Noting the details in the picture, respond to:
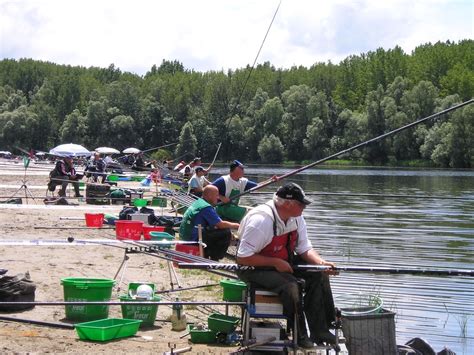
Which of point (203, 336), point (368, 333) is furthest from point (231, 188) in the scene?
point (368, 333)

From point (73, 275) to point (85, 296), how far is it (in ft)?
7.69

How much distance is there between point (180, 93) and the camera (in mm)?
113812

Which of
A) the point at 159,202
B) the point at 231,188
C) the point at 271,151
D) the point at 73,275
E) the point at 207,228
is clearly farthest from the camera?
the point at 271,151

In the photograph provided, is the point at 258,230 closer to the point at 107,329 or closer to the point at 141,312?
the point at 107,329

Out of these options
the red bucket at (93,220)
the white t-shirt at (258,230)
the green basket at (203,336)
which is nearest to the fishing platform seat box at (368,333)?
the white t-shirt at (258,230)

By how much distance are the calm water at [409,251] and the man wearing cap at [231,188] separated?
1103mm

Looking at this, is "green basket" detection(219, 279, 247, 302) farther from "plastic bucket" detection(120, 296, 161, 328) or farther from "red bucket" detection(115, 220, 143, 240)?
"red bucket" detection(115, 220, 143, 240)

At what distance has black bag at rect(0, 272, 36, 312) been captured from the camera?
22.6 feet

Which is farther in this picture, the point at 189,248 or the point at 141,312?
the point at 189,248

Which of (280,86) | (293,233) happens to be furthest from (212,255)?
(280,86)

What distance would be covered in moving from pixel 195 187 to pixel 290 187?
34.6ft

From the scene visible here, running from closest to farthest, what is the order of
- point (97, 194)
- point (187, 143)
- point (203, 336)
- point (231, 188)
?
point (203, 336)
point (231, 188)
point (97, 194)
point (187, 143)

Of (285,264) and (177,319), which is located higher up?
(285,264)

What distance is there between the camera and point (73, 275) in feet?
30.3
